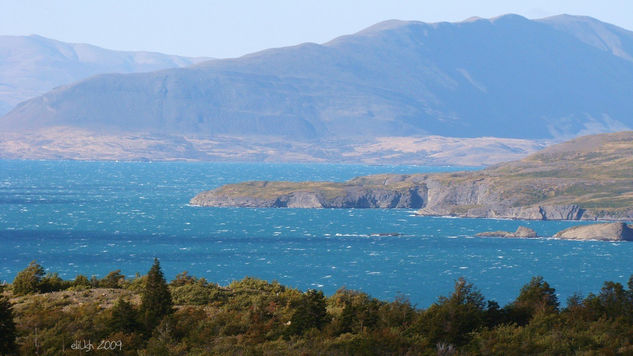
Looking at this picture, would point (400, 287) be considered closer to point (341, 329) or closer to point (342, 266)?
point (342, 266)

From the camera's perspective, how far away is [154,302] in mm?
53000

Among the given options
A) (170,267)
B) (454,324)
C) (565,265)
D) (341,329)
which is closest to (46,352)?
(341,329)

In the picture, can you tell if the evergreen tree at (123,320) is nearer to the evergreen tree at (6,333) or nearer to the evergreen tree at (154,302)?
the evergreen tree at (154,302)

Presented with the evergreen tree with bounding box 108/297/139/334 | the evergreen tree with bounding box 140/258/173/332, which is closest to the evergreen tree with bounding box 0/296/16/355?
the evergreen tree with bounding box 108/297/139/334

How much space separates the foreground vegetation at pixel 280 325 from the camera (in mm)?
47562

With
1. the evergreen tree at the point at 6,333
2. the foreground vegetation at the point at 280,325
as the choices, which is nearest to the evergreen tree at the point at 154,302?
the foreground vegetation at the point at 280,325

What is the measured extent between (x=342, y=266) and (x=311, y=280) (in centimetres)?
2093

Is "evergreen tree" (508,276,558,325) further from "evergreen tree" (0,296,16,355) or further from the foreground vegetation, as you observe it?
"evergreen tree" (0,296,16,355)

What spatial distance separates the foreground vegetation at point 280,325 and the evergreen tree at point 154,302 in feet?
0.19

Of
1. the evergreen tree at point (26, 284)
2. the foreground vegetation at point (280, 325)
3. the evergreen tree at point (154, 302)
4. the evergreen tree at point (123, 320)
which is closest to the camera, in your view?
the foreground vegetation at point (280, 325)

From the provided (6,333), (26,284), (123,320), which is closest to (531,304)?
(123,320)

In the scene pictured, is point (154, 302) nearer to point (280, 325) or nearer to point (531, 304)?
point (280, 325)

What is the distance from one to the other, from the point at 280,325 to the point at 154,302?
6.63 meters

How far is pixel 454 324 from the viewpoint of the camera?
50.8m
